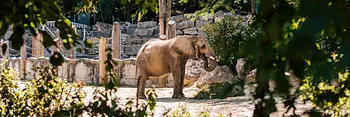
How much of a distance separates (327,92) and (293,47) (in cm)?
123

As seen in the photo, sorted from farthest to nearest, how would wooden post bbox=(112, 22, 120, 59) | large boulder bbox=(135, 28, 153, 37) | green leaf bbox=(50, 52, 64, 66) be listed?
large boulder bbox=(135, 28, 153, 37), wooden post bbox=(112, 22, 120, 59), green leaf bbox=(50, 52, 64, 66)

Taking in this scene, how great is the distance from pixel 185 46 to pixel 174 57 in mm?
290

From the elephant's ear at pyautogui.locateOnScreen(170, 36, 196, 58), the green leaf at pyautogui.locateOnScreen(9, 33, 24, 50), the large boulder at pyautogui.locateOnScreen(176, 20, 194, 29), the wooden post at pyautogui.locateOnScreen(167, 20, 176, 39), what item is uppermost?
the large boulder at pyautogui.locateOnScreen(176, 20, 194, 29)

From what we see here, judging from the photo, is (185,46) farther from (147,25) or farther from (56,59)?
(147,25)

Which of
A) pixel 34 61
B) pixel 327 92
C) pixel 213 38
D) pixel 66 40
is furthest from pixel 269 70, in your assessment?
pixel 34 61

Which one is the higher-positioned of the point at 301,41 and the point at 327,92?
the point at 301,41

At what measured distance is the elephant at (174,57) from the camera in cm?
890

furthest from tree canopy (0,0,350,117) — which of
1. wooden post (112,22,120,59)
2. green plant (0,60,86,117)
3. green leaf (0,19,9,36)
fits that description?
wooden post (112,22,120,59)

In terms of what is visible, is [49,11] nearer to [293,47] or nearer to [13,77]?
[293,47]

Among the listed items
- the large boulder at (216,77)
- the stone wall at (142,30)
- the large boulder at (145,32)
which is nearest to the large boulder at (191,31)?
the stone wall at (142,30)

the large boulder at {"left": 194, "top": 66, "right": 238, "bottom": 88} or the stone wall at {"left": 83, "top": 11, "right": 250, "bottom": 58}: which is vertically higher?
the stone wall at {"left": 83, "top": 11, "right": 250, "bottom": 58}

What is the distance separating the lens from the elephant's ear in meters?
8.84

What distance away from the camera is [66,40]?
1574mm

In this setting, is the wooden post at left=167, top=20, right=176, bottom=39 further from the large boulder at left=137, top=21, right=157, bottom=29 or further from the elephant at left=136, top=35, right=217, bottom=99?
the large boulder at left=137, top=21, right=157, bottom=29
